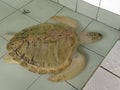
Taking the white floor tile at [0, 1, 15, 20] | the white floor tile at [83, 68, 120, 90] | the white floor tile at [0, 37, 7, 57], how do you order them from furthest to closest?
1. the white floor tile at [0, 1, 15, 20]
2. the white floor tile at [0, 37, 7, 57]
3. the white floor tile at [83, 68, 120, 90]

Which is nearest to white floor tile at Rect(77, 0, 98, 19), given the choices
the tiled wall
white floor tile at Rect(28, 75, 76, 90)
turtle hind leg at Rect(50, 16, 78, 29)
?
the tiled wall

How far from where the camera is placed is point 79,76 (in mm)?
1136

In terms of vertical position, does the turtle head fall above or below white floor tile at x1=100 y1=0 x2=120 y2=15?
Answer: below

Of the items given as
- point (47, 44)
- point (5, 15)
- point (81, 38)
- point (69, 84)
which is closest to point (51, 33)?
point (47, 44)

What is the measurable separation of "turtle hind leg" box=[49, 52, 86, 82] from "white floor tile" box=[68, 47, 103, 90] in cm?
3

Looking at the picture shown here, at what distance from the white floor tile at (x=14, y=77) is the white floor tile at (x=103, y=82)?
12.0 inches

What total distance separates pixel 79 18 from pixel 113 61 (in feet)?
1.41

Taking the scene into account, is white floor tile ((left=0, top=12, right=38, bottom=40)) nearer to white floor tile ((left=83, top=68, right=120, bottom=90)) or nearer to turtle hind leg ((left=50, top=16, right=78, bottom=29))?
turtle hind leg ((left=50, top=16, right=78, bottom=29))

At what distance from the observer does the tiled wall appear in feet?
4.34

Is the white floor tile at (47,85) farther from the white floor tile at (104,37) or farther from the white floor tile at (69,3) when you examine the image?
the white floor tile at (69,3)

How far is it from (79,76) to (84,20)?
470 millimetres

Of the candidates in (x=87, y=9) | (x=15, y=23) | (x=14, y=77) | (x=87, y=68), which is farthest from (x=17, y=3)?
(x=87, y=68)

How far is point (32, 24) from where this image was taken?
137 cm

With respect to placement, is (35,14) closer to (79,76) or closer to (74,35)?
(74,35)
